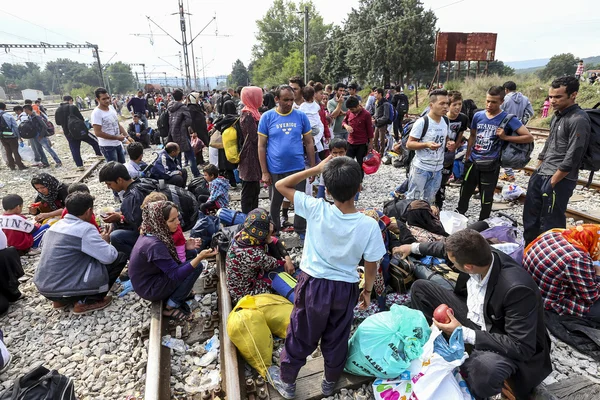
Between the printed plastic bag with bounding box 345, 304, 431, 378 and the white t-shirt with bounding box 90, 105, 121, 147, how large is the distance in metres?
6.38

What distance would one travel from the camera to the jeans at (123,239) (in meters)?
4.05

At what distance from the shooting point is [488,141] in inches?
178

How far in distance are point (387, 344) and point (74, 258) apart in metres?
3.12

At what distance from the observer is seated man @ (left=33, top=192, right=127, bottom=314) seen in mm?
3254

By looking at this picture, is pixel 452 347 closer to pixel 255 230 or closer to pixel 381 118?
pixel 255 230

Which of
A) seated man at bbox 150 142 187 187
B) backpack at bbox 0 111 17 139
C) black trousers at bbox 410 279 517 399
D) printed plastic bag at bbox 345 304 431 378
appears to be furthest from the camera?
backpack at bbox 0 111 17 139

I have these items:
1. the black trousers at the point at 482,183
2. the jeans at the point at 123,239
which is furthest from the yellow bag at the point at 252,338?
the black trousers at the point at 482,183

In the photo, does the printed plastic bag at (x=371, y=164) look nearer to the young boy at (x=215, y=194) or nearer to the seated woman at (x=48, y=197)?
the young boy at (x=215, y=194)

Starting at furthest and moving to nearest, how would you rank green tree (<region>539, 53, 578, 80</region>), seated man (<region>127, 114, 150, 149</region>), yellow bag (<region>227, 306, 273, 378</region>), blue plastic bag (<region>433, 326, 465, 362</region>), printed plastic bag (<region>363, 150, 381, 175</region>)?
green tree (<region>539, 53, 578, 80</region>), seated man (<region>127, 114, 150, 149</region>), printed plastic bag (<region>363, 150, 381, 175</region>), yellow bag (<region>227, 306, 273, 378</region>), blue plastic bag (<region>433, 326, 465, 362</region>)

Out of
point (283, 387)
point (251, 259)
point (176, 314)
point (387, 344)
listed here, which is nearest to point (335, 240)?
point (387, 344)

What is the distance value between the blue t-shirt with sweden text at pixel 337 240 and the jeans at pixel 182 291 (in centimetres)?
178

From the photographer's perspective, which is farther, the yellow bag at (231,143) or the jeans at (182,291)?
the yellow bag at (231,143)

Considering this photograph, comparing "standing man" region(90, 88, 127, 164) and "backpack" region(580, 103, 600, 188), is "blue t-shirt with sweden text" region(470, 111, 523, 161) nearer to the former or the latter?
"backpack" region(580, 103, 600, 188)

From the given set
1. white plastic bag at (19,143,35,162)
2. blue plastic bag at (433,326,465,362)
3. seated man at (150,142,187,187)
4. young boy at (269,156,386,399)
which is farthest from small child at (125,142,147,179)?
white plastic bag at (19,143,35,162)
